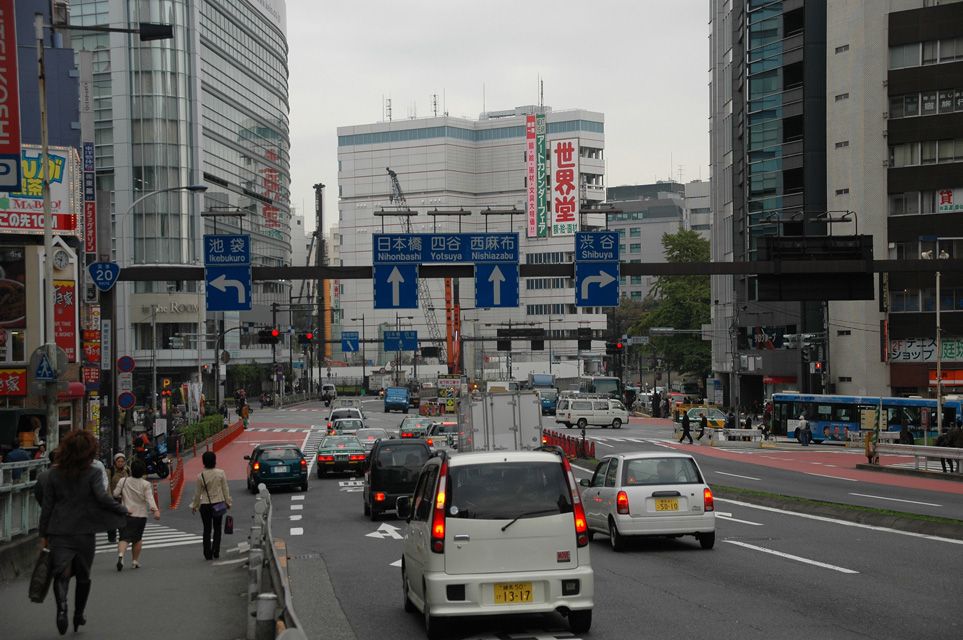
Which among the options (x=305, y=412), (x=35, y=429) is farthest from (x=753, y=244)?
(x=35, y=429)

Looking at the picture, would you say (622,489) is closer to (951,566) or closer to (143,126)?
(951,566)

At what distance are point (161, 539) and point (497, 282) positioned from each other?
52.0 feet

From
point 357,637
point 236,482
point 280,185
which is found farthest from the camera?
point 280,185

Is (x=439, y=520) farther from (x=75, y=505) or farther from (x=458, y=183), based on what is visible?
(x=458, y=183)

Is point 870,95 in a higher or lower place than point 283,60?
lower

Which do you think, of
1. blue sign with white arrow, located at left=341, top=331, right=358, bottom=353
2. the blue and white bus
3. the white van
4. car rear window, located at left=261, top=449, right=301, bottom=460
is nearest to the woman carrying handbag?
car rear window, located at left=261, top=449, right=301, bottom=460

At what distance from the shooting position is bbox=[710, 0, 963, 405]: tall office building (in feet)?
215

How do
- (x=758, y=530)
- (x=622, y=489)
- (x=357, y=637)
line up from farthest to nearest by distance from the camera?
(x=758, y=530) → (x=622, y=489) → (x=357, y=637)

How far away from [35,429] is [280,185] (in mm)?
102887

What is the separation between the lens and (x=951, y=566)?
54.6ft

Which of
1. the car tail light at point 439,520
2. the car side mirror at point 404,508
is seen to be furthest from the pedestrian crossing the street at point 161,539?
the car tail light at point 439,520

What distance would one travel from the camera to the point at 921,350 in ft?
217

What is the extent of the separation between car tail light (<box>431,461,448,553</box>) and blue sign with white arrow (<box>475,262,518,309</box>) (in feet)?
84.1

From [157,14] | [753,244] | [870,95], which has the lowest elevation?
[753,244]
